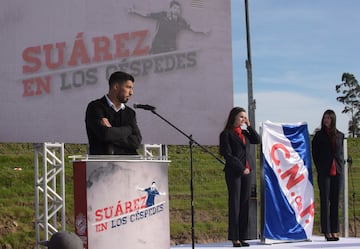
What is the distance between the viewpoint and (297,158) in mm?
8172

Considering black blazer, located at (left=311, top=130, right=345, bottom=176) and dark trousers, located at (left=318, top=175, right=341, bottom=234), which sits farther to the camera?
dark trousers, located at (left=318, top=175, right=341, bottom=234)

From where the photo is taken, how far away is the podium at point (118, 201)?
4430mm

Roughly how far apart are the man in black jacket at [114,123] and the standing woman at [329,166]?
332cm

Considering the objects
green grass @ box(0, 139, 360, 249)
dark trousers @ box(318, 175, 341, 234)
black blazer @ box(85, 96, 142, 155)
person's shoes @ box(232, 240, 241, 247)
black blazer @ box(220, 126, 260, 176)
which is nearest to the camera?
black blazer @ box(85, 96, 142, 155)

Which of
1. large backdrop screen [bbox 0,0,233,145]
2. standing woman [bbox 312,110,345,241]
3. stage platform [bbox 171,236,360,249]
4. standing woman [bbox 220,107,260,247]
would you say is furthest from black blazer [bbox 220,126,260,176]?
large backdrop screen [bbox 0,0,233,145]

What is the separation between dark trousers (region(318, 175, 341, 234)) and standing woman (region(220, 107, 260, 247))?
A: 0.95 metres

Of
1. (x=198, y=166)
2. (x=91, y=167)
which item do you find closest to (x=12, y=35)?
(x=91, y=167)

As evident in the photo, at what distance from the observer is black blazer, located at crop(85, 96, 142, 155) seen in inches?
187

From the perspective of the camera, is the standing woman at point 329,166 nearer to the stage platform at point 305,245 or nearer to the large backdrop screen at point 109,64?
the stage platform at point 305,245

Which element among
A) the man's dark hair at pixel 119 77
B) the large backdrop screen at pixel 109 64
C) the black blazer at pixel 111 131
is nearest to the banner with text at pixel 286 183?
the large backdrop screen at pixel 109 64

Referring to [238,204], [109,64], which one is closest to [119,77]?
[238,204]

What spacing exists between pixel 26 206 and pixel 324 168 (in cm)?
627

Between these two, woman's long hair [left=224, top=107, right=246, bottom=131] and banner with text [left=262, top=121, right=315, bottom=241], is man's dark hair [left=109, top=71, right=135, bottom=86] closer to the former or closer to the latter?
woman's long hair [left=224, top=107, right=246, bottom=131]

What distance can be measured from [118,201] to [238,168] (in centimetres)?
287
